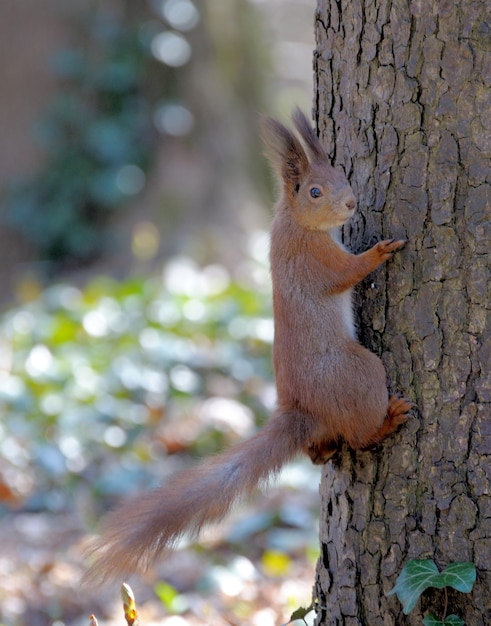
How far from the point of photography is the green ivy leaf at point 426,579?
6.61 ft

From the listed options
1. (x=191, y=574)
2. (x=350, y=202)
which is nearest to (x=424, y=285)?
(x=350, y=202)

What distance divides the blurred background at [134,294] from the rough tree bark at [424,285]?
20.6 inches

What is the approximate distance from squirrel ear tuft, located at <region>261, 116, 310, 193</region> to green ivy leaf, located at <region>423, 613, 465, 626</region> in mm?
1158

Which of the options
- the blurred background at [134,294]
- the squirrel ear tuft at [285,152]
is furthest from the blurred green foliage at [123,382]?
the squirrel ear tuft at [285,152]

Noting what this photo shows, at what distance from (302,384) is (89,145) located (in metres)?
6.64

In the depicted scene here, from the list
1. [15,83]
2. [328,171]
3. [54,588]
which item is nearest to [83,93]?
[15,83]

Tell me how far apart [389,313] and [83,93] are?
6.95 metres

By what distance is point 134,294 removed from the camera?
625 cm

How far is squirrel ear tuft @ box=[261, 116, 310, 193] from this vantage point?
7.96 ft

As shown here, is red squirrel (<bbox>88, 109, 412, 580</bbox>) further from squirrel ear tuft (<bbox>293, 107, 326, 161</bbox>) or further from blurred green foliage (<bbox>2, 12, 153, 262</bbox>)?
blurred green foliage (<bbox>2, 12, 153, 262</bbox>)

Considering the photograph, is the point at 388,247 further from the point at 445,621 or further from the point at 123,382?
the point at 123,382

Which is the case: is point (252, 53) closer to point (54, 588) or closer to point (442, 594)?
point (54, 588)

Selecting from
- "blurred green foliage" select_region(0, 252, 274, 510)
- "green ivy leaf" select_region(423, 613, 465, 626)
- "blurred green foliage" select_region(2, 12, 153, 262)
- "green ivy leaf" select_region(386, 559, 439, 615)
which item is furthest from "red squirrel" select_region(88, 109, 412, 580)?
"blurred green foliage" select_region(2, 12, 153, 262)

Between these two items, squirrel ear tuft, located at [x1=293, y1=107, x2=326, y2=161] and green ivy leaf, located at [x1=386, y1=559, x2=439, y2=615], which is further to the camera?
squirrel ear tuft, located at [x1=293, y1=107, x2=326, y2=161]
